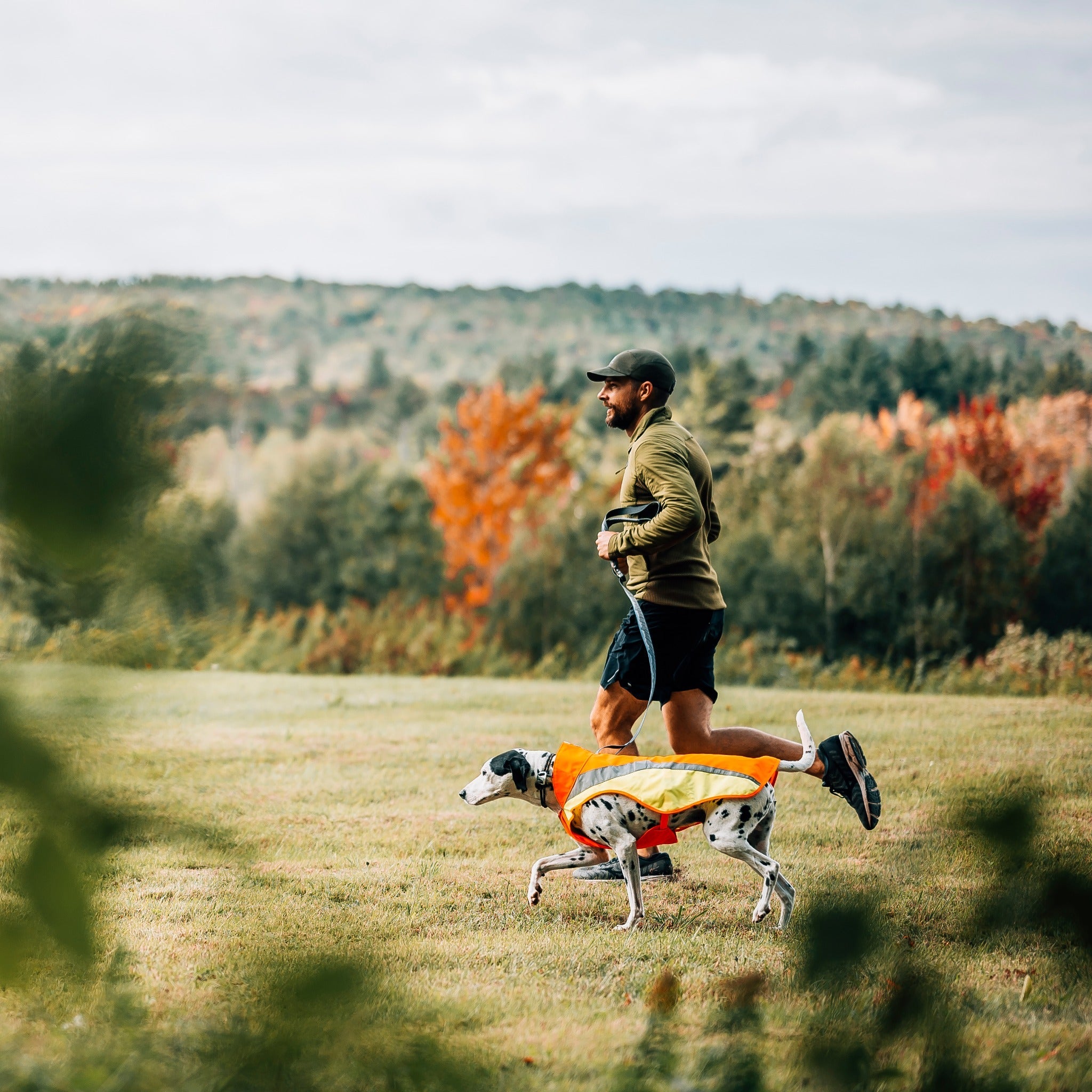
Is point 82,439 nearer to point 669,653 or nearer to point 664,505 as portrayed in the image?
point 664,505

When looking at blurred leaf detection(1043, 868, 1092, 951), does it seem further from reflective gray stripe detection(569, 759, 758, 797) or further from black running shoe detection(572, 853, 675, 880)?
black running shoe detection(572, 853, 675, 880)

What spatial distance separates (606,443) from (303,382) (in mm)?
37203

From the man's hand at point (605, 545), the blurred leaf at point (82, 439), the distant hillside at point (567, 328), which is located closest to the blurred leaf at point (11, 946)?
the blurred leaf at point (82, 439)

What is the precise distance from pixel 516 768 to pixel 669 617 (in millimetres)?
963

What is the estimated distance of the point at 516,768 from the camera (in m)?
4.83

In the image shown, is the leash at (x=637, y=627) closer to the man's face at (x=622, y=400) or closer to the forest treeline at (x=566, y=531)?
the man's face at (x=622, y=400)

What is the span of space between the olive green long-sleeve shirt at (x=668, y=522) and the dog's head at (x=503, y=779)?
920mm

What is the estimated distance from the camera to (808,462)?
83.1 feet

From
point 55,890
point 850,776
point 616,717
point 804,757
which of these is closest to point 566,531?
point 616,717

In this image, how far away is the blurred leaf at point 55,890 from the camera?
93 centimetres

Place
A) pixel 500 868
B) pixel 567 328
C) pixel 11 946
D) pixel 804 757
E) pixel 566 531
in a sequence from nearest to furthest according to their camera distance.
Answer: pixel 11 946
pixel 804 757
pixel 500 868
pixel 566 531
pixel 567 328

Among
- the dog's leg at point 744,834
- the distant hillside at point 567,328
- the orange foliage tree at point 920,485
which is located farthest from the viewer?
the distant hillside at point 567,328

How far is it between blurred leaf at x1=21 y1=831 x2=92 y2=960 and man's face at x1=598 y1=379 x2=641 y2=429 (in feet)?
13.2

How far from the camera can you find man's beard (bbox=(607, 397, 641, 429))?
4.89 metres
